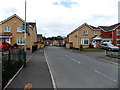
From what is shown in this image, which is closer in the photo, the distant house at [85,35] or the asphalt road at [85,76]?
the asphalt road at [85,76]

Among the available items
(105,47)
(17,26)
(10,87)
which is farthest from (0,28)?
(10,87)

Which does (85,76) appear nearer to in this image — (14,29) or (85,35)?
(14,29)

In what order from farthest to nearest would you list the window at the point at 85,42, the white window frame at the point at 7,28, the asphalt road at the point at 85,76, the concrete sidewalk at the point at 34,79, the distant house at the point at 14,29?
the window at the point at 85,42 < the white window frame at the point at 7,28 < the distant house at the point at 14,29 < the asphalt road at the point at 85,76 < the concrete sidewalk at the point at 34,79

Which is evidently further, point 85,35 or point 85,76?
point 85,35

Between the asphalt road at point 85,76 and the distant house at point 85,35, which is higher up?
the distant house at point 85,35

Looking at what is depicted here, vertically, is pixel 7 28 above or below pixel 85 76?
above

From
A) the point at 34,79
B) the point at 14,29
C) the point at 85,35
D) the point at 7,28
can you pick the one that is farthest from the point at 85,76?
the point at 85,35

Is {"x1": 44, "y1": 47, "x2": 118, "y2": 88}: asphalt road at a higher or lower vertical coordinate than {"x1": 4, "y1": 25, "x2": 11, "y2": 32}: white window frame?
lower

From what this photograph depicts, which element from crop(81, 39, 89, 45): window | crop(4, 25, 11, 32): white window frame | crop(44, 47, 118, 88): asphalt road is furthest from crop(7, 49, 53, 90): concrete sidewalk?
crop(81, 39, 89, 45): window

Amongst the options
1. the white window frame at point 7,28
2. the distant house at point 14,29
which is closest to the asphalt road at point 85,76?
the distant house at point 14,29

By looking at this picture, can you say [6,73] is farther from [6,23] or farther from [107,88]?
[6,23]

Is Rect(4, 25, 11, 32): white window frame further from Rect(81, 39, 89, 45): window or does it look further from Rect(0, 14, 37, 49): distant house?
Rect(81, 39, 89, 45): window

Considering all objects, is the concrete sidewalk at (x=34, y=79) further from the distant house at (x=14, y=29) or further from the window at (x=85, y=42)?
the window at (x=85, y=42)

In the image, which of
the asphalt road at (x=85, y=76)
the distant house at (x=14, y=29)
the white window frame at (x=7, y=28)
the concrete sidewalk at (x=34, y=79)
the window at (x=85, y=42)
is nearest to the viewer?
the concrete sidewalk at (x=34, y=79)
